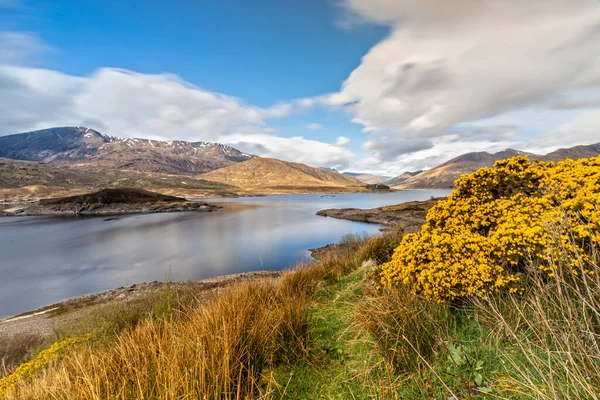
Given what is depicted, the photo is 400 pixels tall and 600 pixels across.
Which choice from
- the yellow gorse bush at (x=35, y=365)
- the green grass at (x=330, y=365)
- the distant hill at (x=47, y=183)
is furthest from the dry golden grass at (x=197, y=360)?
the distant hill at (x=47, y=183)

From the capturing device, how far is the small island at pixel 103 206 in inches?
2569

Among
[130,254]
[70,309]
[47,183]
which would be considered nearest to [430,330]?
[70,309]

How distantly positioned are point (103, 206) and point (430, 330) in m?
81.1

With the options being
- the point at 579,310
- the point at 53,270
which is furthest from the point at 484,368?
the point at 53,270

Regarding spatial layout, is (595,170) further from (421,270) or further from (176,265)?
(176,265)

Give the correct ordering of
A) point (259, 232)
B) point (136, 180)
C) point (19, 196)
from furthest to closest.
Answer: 1. point (136, 180)
2. point (19, 196)
3. point (259, 232)

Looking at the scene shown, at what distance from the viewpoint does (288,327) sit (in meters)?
3.90

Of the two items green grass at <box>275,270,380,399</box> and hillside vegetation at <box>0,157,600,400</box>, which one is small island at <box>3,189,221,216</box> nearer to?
green grass at <box>275,270,380,399</box>

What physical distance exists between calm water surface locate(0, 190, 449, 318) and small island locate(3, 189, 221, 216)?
2206 centimetres

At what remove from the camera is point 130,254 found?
2702 cm

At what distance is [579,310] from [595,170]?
93.9 inches

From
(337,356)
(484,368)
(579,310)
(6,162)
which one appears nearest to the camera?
(484,368)

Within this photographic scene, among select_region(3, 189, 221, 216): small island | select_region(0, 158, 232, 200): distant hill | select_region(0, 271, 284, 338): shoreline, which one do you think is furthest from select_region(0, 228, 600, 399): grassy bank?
select_region(0, 158, 232, 200): distant hill

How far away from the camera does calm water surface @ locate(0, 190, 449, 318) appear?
18609mm
